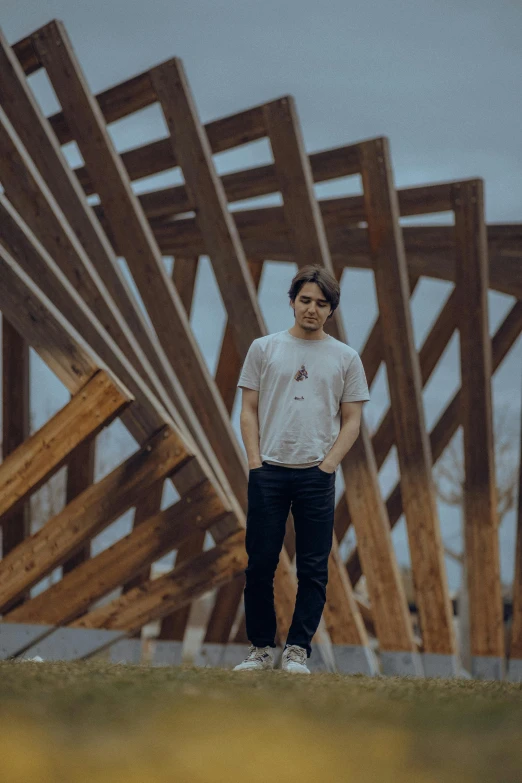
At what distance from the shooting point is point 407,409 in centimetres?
970

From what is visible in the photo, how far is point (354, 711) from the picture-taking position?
253cm

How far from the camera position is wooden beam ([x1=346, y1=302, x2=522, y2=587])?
11109 mm

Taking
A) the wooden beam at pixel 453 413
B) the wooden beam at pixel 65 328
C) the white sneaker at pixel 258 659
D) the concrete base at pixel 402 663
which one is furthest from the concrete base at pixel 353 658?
the white sneaker at pixel 258 659

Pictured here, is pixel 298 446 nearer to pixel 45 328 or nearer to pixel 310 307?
pixel 310 307

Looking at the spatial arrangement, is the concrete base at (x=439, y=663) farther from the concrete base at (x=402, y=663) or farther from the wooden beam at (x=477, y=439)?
the wooden beam at (x=477, y=439)

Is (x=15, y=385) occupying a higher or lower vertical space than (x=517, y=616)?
higher

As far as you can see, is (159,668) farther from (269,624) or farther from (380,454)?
(380,454)

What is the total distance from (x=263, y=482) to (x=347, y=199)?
6386 millimetres

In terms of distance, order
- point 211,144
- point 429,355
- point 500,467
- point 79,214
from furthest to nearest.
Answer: point 500,467, point 429,355, point 211,144, point 79,214

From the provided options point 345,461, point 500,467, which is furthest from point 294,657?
point 500,467

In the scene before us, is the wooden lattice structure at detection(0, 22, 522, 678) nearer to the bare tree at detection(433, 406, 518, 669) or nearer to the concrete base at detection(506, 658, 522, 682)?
the concrete base at detection(506, 658, 522, 682)

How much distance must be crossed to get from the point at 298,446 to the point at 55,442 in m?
2.11

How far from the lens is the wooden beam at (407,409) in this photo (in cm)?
948

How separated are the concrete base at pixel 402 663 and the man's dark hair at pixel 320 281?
18.3ft
